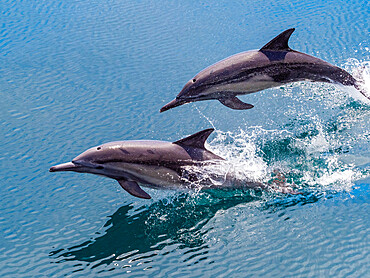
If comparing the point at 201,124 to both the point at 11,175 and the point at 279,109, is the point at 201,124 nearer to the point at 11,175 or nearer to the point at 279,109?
the point at 279,109

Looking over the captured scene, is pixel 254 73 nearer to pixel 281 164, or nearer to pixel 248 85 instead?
pixel 248 85

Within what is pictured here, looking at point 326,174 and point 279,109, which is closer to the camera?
point 326,174

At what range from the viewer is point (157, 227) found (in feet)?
19.0

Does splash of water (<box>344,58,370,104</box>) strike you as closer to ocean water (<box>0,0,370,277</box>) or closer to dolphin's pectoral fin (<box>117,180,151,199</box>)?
ocean water (<box>0,0,370,277</box>)

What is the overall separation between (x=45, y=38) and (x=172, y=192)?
5998 mm

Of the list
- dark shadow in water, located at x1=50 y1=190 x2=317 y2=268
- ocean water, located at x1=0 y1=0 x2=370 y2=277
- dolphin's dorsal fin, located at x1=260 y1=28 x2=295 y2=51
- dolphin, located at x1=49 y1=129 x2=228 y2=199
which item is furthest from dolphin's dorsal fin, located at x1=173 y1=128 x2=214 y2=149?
dolphin's dorsal fin, located at x1=260 y1=28 x2=295 y2=51

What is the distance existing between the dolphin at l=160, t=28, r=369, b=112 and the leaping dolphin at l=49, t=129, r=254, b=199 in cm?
94

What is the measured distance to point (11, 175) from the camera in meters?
6.89

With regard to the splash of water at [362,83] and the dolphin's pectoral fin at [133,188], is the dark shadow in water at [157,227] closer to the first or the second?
the dolphin's pectoral fin at [133,188]

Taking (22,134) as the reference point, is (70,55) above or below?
above

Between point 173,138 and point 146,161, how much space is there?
1.62 m

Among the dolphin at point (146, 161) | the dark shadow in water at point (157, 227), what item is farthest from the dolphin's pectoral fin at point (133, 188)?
the dark shadow in water at point (157, 227)

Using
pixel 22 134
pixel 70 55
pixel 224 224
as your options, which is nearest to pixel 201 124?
pixel 224 224

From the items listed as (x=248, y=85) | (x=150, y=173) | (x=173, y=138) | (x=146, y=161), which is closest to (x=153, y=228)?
(x=150, y=173)
